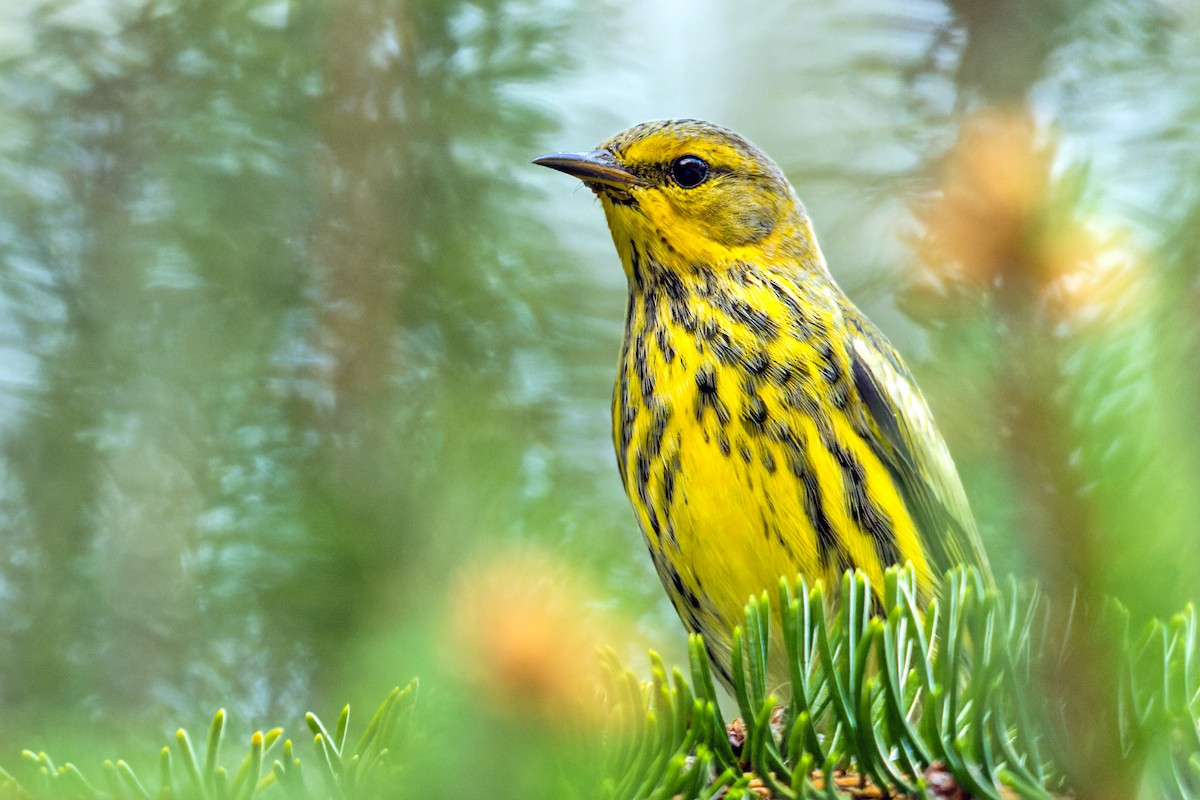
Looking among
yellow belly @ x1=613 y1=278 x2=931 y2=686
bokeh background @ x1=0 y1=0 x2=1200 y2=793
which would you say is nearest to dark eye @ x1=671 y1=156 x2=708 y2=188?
bokeh background @ x1=0 y1=0 x2=1200 y2=793

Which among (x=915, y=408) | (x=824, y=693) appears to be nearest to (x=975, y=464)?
(x=824, y=693)

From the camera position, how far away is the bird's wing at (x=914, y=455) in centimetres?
237

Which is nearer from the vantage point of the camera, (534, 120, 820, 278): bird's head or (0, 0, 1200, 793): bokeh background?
(0, 0, 1200, 793): bokeh background

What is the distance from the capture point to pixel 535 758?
2.68ft

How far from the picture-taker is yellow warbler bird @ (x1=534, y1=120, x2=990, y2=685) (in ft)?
7.09

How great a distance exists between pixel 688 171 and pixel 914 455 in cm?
93

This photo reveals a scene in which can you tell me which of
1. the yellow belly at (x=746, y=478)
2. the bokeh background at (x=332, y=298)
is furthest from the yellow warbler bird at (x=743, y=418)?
the bokeh background at (x=332, y=298)

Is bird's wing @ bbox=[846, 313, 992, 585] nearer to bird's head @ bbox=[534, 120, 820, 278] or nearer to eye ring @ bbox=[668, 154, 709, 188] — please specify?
bird's head @ bbox=[534, 120, 820, 278]

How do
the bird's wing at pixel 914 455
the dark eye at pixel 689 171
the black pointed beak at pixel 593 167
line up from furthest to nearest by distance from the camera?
the dark eye at pixel 689 171 < the black pointed beak at pixel 593 167 < the bird's wing at pixel 914 455

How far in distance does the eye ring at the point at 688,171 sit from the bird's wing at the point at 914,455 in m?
0.59

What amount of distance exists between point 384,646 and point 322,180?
1.30 metres

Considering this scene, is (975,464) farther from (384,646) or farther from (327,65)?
(327,65)

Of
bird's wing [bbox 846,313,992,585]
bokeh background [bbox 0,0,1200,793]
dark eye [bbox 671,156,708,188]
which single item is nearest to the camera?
bokeh background [bbox 0,0,1200,793]

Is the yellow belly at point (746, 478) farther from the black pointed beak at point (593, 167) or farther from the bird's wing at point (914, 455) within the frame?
the black pointed beak at point (593, 167)
